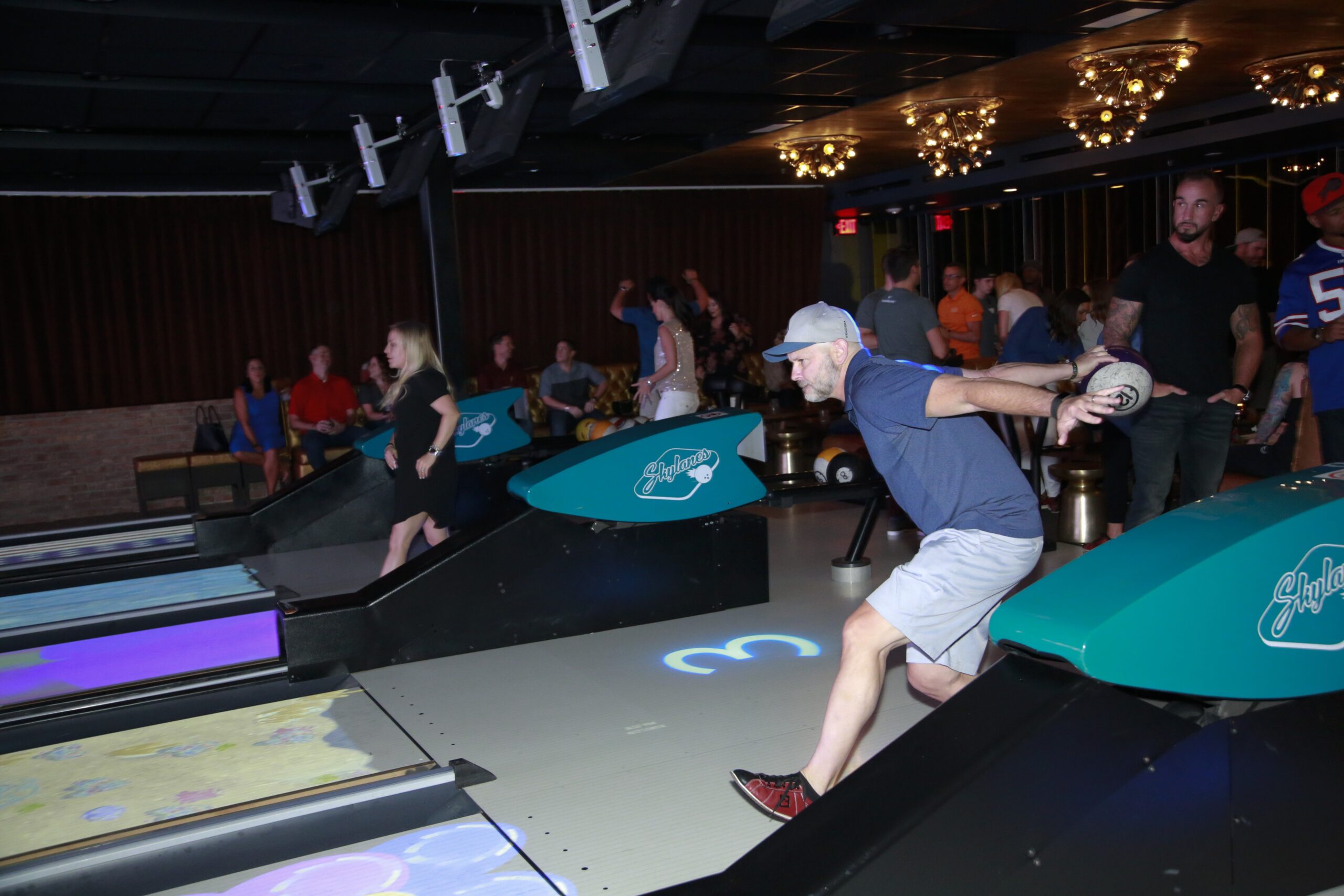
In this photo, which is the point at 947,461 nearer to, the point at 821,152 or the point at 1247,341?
the point at 1247,341

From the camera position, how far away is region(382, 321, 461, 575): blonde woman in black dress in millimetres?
5105

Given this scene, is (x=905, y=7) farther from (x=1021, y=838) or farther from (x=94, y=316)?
(x=94, y=316)

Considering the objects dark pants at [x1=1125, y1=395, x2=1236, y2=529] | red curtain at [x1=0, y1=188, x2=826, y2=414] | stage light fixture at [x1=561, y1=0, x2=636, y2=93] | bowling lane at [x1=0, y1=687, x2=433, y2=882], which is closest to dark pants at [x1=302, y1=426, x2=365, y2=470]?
red curtain at [x1=0, y1=188, x2=826, y2=414]

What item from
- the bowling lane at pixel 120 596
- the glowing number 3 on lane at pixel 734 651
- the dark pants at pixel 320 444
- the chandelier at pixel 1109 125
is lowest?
the glowing number 3 on lane at pixel 734 651

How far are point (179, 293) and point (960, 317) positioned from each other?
6.96m

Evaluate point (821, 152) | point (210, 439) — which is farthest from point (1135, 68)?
point (210, 439)

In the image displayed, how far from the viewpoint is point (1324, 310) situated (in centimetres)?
379

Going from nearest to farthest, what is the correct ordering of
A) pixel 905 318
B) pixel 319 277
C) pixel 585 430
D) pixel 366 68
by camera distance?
pixel 905 318 → pixel 366 68 → pixel 585 430 → pixel 319 277

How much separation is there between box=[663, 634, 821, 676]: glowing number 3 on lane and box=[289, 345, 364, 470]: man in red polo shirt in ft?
17.3

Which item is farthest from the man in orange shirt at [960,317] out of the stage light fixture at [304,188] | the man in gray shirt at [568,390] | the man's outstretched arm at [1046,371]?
the man's outstretched arm at [1046,371]

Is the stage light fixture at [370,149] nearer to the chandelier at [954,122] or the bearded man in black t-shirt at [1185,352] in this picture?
the chandelier at [954,122]

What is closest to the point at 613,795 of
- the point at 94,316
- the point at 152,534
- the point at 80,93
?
the point at 152,534

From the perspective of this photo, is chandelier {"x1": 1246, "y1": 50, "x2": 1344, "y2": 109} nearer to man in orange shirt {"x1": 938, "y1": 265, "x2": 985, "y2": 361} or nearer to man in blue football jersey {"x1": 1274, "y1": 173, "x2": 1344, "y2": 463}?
man in orange shirt {"x1": 938, "y1": 265, "x2": 985, "y2": 361}

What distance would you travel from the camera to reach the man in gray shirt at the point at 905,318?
5832 mm
